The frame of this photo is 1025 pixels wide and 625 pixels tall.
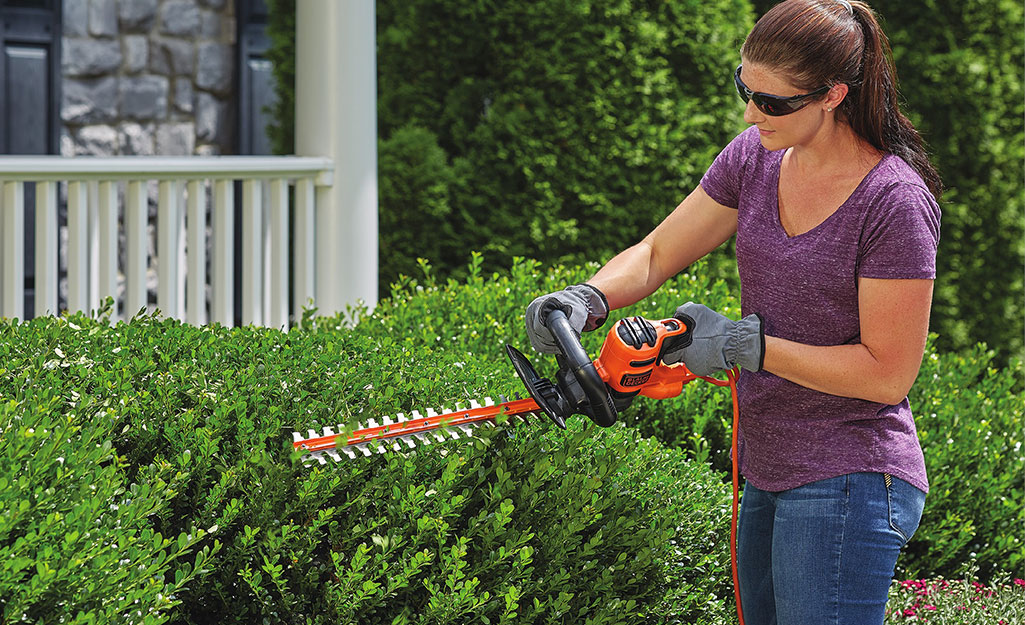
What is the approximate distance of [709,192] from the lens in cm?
260

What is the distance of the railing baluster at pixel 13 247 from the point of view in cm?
471

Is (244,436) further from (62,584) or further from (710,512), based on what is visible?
(710,512)

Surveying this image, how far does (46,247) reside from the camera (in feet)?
15.9

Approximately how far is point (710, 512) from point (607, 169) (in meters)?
3.21

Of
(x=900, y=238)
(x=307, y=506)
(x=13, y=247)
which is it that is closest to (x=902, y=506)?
(x=900, y=238)

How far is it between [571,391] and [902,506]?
71cm

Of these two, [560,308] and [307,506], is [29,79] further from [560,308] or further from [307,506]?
[560,308]

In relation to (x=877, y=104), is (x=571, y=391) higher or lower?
lower

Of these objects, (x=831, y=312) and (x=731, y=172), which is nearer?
(x=831, y=312)

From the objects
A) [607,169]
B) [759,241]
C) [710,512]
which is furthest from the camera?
[607,169]

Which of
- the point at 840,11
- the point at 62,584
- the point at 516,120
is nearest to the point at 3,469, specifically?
the point at 62,584

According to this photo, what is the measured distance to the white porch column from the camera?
5.28 meters

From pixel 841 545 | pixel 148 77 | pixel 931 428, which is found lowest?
pixel 931 428

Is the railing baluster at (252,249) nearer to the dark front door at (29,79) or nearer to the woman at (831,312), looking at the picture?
the dark front door at (29,79)
